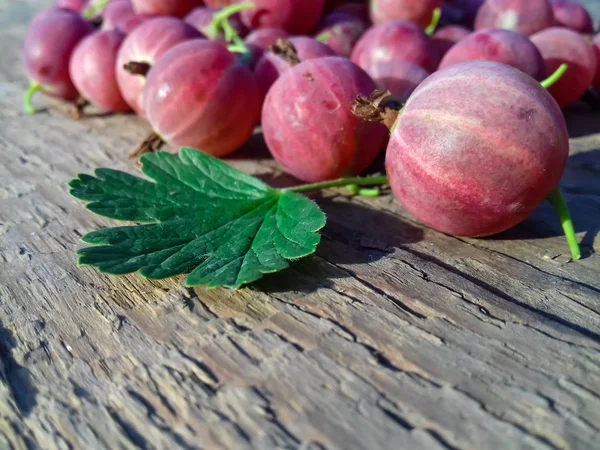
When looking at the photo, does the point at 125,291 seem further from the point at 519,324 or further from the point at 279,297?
the point at 519,324

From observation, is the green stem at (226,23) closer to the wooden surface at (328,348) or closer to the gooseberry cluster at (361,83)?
the gooseberry cluster at (361,83)

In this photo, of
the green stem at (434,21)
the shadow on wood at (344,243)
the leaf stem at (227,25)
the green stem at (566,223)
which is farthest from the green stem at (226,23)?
the green stem at (566,223)

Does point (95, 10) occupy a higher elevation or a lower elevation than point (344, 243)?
higher

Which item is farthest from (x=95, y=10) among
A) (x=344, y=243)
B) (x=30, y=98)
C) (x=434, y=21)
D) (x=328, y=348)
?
(x=328, y=348)

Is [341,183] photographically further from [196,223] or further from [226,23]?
[226,23]

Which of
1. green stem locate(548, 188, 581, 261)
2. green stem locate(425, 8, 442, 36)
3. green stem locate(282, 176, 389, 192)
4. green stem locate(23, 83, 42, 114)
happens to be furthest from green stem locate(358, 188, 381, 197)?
green stem locate(23, 83, 42, 114)

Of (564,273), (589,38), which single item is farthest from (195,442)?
(589,38)

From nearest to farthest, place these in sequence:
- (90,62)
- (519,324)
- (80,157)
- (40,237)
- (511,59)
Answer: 1. (519,324)
2. (40,237)
3. (511,59)
4. (80,157)
5. (90,62)
